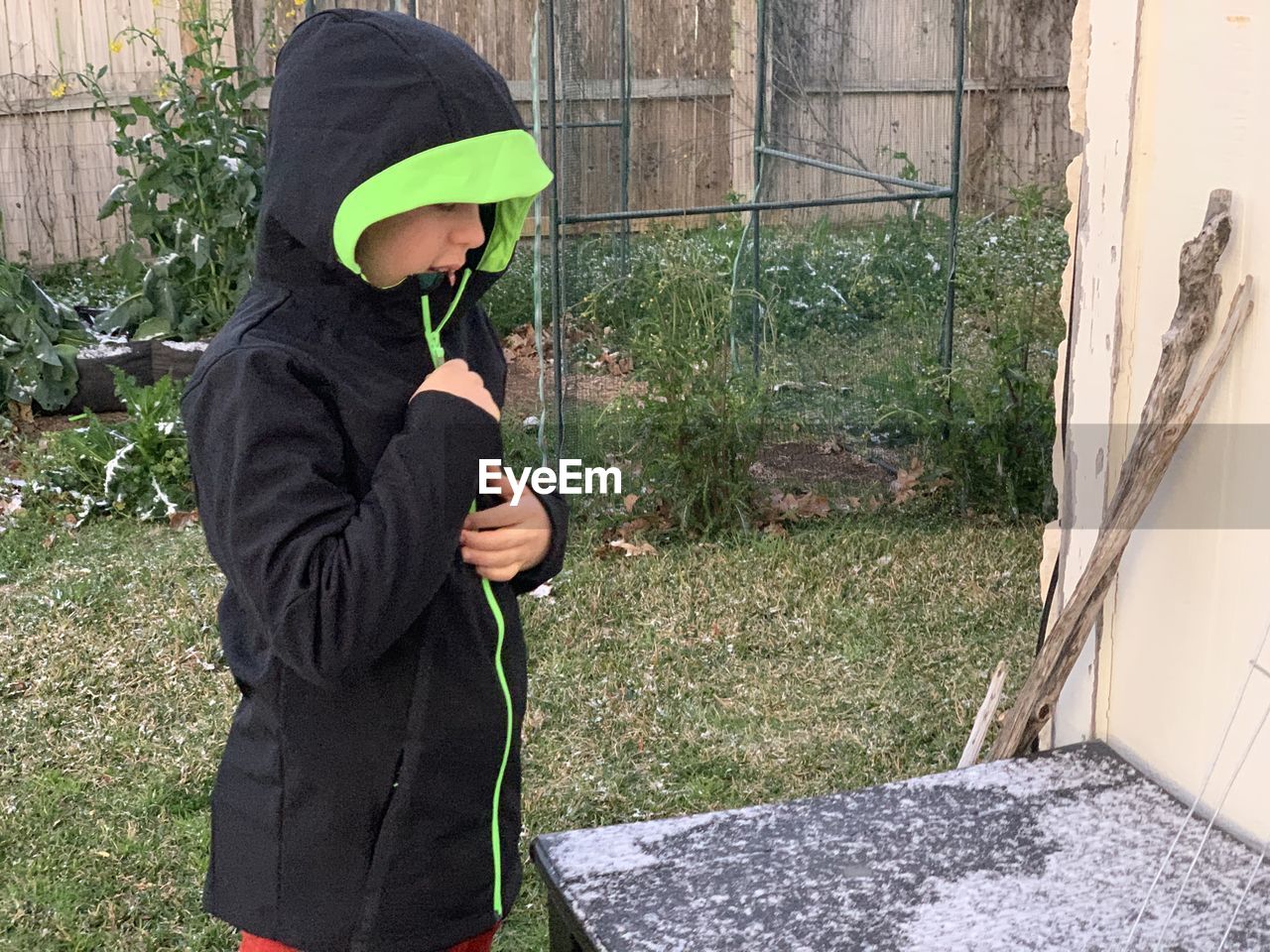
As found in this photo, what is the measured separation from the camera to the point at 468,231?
58.6 inches

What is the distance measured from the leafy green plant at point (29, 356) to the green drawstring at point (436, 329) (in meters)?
4.65

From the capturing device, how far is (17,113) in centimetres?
774

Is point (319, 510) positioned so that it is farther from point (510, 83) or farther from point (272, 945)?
point (510, 83)

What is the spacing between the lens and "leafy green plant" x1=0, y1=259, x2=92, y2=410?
225 inches

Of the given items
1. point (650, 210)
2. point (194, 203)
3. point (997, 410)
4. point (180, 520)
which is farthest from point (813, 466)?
point (194, 203)

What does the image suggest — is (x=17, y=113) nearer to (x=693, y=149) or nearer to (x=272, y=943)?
(x=693, y=149)

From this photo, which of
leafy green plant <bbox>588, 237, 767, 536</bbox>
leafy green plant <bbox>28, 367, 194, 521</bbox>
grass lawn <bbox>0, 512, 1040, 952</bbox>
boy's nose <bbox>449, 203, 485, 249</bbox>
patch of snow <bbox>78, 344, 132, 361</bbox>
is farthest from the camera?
patch of snow <bbox>78, 344, 132, 361</bbox>

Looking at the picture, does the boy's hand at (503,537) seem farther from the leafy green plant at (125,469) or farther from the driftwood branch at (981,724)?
the leafy green plant at (125,469)

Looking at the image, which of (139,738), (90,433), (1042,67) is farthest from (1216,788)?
(1042,67)

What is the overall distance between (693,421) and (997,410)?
1.05 metres

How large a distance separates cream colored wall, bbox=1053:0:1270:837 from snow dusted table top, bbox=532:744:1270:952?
13cm

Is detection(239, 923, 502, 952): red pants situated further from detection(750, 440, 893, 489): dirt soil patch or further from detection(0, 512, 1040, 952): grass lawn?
detection(750, 440, 893, 489): dirt soil patch

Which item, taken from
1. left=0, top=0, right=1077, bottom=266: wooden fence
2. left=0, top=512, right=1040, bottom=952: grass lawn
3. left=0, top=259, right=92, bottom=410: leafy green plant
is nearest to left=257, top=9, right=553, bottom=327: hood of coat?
left=0, top=512, right=1040, bottom=952: grass lawn

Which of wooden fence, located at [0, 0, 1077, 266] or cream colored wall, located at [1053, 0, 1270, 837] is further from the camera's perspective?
wooden fence, located at [0, 0, 1077, 266]
